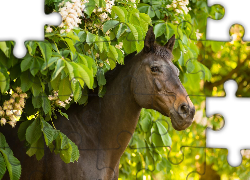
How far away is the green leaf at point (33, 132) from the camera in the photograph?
3.19 metres

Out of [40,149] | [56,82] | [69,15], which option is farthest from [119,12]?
[40,149]

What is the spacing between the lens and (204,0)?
547cm

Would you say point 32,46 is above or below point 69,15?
below

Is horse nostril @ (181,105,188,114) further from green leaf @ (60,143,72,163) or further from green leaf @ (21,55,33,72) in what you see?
green leaf @ (21,55,33,72)

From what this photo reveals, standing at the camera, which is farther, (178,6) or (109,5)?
(178,6)

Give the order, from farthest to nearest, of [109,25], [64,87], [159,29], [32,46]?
[159,29], [109,25], [64,87], [32,46]

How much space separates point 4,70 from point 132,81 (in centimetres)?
124

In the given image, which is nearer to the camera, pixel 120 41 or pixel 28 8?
pixel 28 8

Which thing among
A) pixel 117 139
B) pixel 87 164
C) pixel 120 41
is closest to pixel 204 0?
pixel 120 41

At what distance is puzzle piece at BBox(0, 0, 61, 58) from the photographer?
310cm

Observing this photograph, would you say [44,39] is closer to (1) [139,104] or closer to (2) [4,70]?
(2) [4,70]

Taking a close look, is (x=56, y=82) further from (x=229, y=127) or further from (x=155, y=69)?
(x=229, y=127)

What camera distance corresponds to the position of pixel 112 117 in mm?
3820

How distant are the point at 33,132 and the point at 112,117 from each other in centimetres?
86
